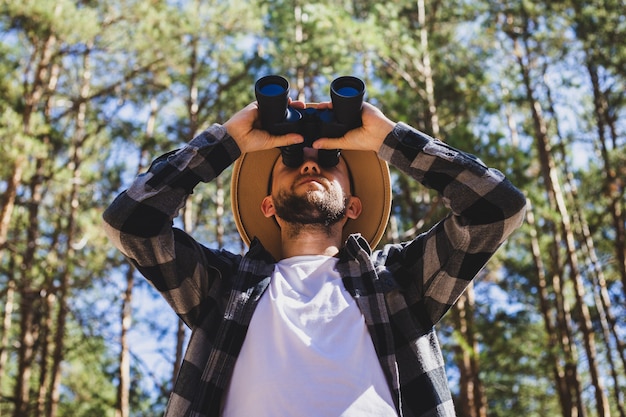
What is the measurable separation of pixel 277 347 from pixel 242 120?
74 centimetres

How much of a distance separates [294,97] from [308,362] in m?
9.38

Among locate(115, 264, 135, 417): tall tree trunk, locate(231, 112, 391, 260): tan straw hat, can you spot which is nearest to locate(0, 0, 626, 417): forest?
locate(115, 264, 135, 417): tall tree trunk

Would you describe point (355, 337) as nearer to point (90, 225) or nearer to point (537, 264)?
point (537, 264)

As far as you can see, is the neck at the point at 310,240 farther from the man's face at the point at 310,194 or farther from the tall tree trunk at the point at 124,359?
the tall tree trunk at the point at 124,359

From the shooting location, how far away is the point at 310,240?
6.68 ft

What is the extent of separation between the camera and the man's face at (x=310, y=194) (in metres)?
2.00

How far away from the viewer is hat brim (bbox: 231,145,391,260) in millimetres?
2230

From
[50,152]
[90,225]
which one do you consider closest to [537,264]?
[90,225]

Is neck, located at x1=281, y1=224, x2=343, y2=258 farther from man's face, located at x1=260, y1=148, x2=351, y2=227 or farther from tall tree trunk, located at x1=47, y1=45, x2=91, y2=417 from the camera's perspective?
tall tree trunk, located at x1=47, y1=45, x2=91, y2=417

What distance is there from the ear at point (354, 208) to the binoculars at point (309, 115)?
179 mm

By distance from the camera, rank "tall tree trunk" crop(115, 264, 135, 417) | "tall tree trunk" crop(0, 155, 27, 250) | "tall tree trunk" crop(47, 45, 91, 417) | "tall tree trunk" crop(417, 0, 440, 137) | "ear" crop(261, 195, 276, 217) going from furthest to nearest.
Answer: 1. "tall tree trunk" crop(115, 264, 135, 417)
2. "tall tree trunk" crop(47, 45, 91, 417)
3. "tall tree trunk" crop(0, 155, 27, 250)
4. "tall tree trunk" crop(417, 0, 440, 137)
5. "ear" crop(261, 195, 276, 217)

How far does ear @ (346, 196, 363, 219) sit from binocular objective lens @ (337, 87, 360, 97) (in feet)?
1.38

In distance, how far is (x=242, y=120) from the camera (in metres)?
1.98

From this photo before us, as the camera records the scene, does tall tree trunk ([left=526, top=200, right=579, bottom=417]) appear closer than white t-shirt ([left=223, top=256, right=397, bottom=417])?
No
